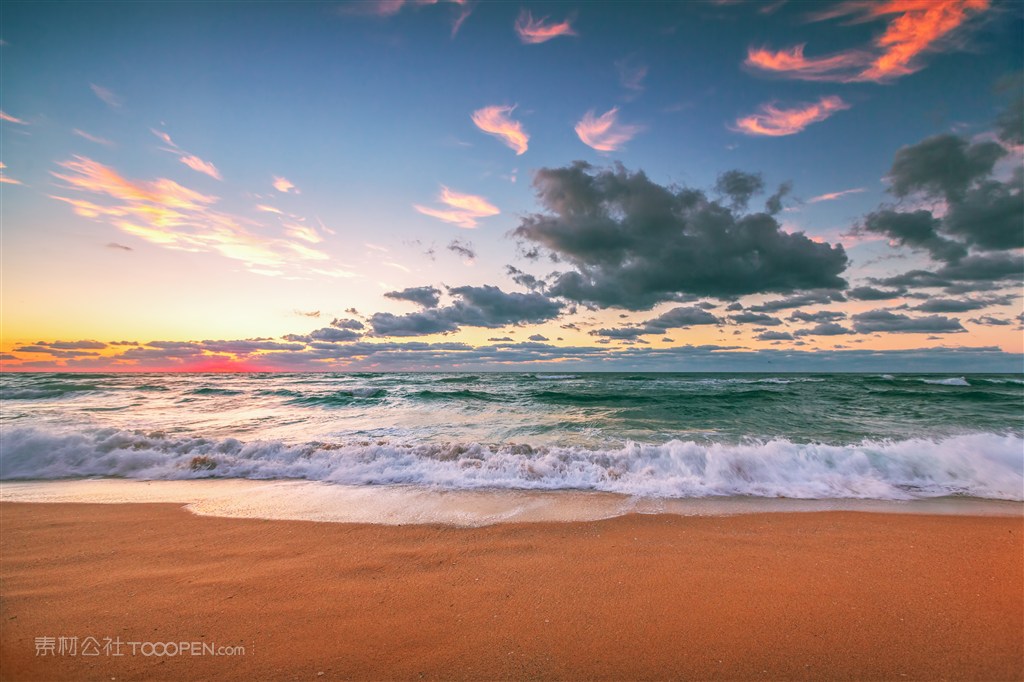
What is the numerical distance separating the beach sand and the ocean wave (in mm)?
1955

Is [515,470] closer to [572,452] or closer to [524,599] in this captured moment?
[572,452]

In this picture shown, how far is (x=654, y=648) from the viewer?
288cm

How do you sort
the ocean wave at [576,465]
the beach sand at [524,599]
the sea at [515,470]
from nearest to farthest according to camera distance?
1. the beach sand at [524,599]
2. the sea at [515,470]
3. the ocean wave at [576,465]

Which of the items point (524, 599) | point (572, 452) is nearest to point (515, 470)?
point (572, 452)

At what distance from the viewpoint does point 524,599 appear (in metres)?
3.51

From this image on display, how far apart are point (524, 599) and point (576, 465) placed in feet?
16.0

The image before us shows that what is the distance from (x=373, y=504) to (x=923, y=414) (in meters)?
22.6

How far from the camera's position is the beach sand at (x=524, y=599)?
2.78 meters

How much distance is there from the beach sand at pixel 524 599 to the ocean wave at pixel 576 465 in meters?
1.96

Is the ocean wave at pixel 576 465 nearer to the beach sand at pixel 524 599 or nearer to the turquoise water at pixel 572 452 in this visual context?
the turquoise water at pixel 572 452

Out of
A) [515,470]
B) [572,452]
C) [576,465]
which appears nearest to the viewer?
[515,470]

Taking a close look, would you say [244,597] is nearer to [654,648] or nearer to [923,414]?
[654,648]

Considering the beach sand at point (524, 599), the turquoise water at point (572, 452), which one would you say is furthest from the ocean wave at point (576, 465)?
the beach sand at point (524, 599)

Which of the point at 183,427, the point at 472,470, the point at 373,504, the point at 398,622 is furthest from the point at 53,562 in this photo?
the point at 183,427
